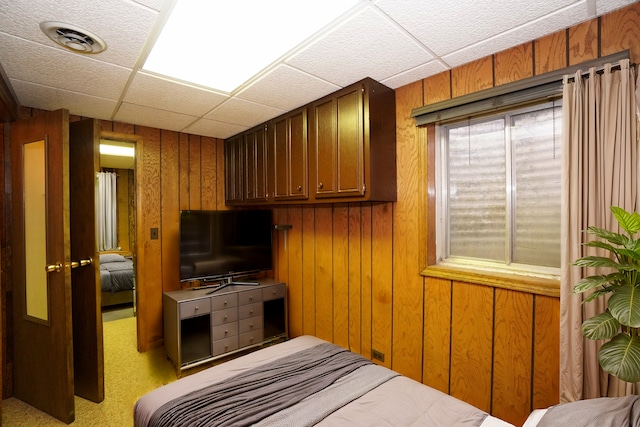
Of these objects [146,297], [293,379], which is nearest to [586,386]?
[293,379]

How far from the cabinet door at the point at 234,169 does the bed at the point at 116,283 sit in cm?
230

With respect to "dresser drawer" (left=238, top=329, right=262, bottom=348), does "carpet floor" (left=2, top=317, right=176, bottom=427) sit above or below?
below

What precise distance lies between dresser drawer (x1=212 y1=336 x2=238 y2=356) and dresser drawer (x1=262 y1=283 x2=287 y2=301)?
520 millimetres

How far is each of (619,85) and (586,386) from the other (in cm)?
150

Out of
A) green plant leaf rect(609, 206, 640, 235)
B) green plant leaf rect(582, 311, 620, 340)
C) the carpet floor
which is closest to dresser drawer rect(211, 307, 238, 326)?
the carpet floor

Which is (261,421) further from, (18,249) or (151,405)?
(18,249)

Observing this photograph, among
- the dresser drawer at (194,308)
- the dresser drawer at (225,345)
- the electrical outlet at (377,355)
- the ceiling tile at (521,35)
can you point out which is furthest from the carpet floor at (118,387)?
the ceiling tile at (521,35)

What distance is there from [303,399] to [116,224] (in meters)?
6.74

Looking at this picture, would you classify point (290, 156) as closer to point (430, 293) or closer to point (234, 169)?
point (234, 169)

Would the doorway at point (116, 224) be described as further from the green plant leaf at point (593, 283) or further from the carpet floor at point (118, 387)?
the green plant leaf at point (593, 283)

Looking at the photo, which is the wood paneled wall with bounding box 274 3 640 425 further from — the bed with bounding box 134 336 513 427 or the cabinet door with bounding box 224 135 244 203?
the cabinet door with bounding box 224 135 244 203

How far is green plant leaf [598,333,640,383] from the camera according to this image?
1.03 metres

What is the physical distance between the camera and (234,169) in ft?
12.5

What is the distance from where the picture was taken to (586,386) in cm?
152
